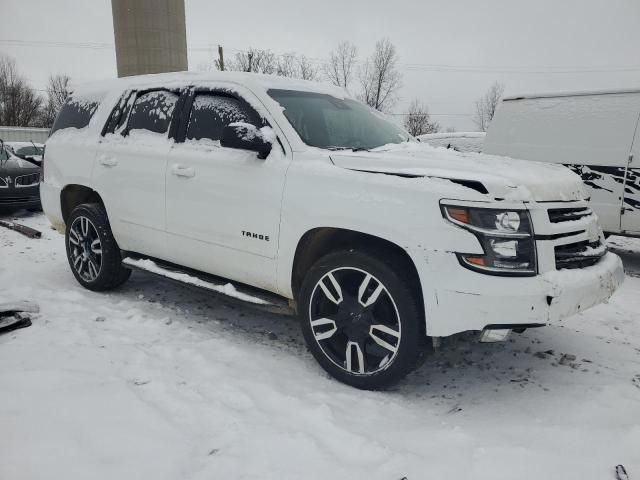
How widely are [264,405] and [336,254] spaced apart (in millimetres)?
952

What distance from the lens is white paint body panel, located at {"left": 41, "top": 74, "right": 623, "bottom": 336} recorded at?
2463mm

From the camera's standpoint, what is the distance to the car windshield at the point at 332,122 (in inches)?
133

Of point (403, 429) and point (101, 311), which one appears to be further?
point (101, 311)

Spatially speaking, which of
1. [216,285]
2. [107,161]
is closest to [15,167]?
[107,161]

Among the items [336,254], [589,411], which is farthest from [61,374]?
[589,411]

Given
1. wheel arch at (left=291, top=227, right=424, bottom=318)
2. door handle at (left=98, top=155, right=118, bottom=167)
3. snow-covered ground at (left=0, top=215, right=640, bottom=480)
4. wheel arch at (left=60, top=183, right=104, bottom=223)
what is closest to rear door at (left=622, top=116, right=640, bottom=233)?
snow-covered ground at (left=0, top=215, right=640, bottom=480)

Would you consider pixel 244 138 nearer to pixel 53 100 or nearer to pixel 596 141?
pixel 596 141

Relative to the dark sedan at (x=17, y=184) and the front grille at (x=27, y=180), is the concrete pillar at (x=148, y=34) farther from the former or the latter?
the front grille at (x=27, y=180)

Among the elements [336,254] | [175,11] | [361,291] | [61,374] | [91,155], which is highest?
[175,11]

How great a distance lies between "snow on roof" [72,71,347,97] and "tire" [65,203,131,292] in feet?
3.83

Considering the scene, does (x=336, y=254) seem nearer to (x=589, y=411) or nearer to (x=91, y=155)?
(x=589, y=411)

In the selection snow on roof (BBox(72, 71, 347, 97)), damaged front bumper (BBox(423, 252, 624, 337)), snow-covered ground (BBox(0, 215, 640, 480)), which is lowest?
snow-covered ground (BBox(0, 215, 640, 480))

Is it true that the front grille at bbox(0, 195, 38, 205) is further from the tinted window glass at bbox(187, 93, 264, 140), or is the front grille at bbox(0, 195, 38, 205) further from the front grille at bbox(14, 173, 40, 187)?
the tinted window glass at bbox(187, 93, 264, 140)

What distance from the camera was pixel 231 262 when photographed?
3426 millimetres
